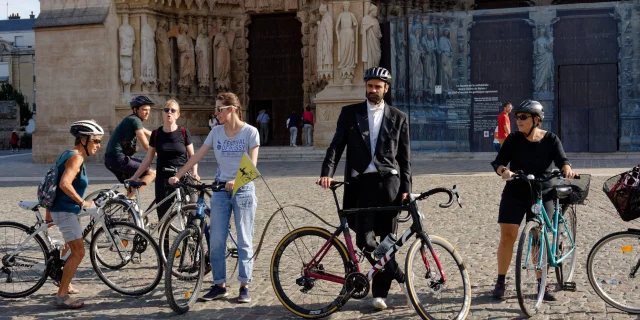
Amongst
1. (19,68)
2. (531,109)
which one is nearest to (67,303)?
(531,109)

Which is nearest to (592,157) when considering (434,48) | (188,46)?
(434,48)

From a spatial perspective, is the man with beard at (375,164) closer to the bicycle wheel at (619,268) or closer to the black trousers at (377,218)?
the black trousers at (377,218)

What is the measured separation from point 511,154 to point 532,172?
212 millimetres

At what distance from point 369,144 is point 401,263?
2186mm

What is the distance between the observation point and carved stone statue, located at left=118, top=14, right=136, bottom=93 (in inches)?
999

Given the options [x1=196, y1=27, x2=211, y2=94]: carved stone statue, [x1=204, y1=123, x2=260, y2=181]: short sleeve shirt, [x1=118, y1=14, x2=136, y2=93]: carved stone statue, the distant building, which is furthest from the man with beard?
the distant building

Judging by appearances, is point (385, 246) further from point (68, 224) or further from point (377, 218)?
point (68, 224)

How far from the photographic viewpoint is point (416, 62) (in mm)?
23234

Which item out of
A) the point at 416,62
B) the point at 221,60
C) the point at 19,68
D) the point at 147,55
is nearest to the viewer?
the point at 416,62

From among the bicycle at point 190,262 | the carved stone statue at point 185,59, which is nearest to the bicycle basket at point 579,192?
the bicycle at point 190,262

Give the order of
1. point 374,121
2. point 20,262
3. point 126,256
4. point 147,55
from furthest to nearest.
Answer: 1. point 147,55
2. point 126,256
3. point 20,262
4. point 374,121

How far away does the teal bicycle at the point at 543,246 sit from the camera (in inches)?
225

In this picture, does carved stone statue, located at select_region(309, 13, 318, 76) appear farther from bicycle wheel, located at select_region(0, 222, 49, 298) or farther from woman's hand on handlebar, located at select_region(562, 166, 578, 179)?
woman's hand on handlebar, located at select_region(562, 166, 578, 179)

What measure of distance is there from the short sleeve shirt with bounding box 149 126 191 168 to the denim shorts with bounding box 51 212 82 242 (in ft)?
5.05
